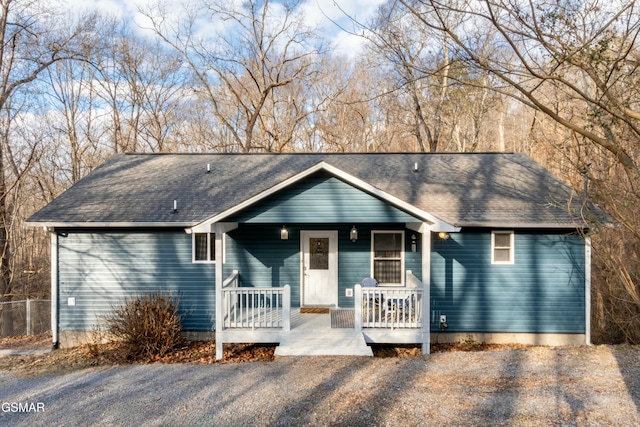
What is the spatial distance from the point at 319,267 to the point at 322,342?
2.37 m

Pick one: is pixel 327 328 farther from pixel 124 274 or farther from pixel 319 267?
pixel 124 274

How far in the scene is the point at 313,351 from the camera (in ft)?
24.0

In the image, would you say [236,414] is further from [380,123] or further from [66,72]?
[66,72]

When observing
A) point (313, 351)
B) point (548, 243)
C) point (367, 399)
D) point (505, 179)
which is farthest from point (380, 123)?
point (367, 399)

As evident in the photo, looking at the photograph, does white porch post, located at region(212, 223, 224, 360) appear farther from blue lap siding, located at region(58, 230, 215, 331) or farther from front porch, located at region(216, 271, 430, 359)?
blue lap siding, located at region(58, 230, 215, 331)

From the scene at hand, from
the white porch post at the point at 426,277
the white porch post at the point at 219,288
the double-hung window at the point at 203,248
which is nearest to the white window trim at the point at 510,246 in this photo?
the white porch post at the point at 426,277

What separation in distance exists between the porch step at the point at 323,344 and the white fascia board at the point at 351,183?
2560 mm

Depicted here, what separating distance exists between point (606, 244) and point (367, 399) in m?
8.54

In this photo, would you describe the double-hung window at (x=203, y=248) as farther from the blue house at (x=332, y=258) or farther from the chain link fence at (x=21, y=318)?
the chain link fence at (x=21, y=318)

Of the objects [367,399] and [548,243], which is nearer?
[367,399]

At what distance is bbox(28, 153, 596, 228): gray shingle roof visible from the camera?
8.62m

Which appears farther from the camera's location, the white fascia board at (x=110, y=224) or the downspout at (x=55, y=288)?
the downspout at (x=55, y=288)

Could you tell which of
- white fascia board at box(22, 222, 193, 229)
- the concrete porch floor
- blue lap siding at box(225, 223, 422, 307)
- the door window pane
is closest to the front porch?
the concrete porch floor

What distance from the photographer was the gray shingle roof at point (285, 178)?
8625 mm
